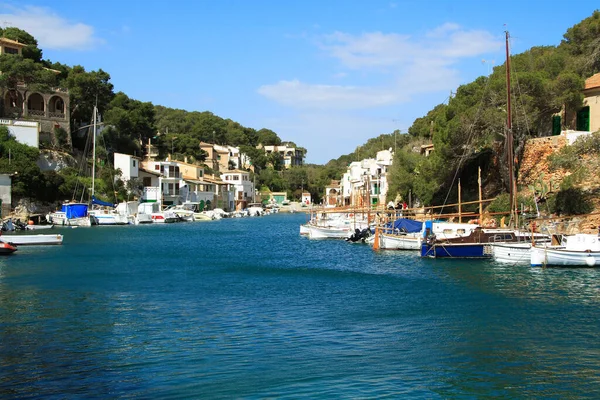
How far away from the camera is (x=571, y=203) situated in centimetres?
3975

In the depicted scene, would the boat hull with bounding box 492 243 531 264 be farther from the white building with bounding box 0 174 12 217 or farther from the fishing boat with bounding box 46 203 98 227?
the white building with bounding box 0 174 12 217

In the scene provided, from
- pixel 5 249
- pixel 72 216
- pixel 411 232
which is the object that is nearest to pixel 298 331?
pixel 5 249

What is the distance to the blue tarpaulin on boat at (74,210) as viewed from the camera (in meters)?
62.5

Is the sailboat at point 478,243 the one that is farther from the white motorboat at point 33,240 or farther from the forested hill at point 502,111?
the white motorboat at point 33,240

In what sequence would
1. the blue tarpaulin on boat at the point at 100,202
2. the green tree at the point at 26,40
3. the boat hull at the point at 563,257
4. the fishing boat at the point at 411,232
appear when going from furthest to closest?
the green tree at the point at 26,40 < the blue tarpaulin on boat at the point at 100,202 < the fishing boat at the point at 411,232 < the boat hull at the point at 563,257

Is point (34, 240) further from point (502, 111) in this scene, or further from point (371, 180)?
point (371, 180)

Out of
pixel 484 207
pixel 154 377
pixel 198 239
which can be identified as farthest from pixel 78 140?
pixel 154 377

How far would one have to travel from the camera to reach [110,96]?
87.7 metres

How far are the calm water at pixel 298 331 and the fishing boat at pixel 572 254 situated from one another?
0.72 metres

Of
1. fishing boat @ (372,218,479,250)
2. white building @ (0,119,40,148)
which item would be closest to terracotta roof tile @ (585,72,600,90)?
fishing boat @ (372,218,479,250)

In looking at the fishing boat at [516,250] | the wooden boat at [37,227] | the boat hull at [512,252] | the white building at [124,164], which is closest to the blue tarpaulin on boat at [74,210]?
the wooden boat at [37,227]

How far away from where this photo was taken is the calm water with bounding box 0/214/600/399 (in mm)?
12656

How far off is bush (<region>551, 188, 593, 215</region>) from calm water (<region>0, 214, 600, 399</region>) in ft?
37.7

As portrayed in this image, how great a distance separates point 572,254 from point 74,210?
1949 inches
